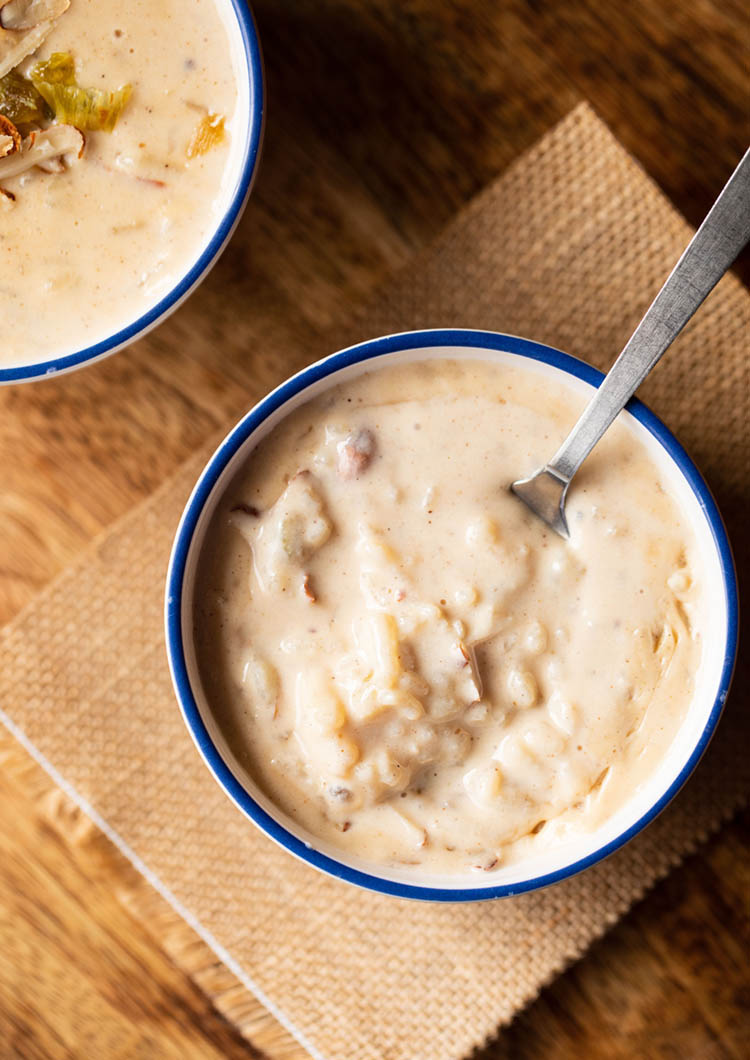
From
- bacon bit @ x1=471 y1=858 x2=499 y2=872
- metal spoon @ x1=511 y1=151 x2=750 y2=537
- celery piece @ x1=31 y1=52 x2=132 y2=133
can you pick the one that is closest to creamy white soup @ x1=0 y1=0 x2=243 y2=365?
celery piece @ x1=31 y1=52 x2=132 y2=133

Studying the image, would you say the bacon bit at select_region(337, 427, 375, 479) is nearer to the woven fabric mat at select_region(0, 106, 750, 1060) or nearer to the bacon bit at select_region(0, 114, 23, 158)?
the woven fabric mat at select_region(0, 106, 750, 1060)

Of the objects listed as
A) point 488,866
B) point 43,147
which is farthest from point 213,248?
point 488,866

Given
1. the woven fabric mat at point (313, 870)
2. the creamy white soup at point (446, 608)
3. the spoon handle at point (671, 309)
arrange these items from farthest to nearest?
the woven fabric mat at point (313, 870), the creamy white soup at point (446, 608), the spoon handle at point (671, 309)

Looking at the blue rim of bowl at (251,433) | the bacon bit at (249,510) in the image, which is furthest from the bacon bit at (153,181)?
the bacon bit at (249,510)

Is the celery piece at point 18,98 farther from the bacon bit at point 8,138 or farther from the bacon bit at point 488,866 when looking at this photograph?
the bacon bit at point 488,866

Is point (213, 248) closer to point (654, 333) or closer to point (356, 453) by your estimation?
point (356, 453)

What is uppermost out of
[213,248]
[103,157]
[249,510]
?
[103,157]

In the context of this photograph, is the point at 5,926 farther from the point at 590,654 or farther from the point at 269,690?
the point at 590,654
